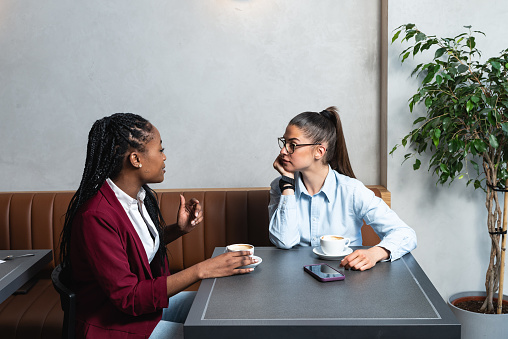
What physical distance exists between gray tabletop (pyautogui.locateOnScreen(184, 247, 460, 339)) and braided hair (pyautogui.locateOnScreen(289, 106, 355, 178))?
66 centimetres

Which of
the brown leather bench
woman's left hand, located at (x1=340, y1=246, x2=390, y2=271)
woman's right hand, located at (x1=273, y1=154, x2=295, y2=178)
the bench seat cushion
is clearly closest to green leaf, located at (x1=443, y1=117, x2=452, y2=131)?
the brown leather bench

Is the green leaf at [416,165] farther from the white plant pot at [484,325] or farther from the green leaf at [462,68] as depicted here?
the white plant pot at [484,325]

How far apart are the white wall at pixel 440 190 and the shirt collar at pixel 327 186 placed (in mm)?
856

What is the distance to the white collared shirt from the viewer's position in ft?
5.33

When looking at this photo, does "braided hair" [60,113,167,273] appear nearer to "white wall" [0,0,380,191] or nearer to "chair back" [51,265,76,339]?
"chair back" [51,265,76,339]

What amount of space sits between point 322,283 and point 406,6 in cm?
184

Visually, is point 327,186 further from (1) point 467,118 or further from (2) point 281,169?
(1) point 467,118

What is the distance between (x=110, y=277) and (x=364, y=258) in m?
0.76

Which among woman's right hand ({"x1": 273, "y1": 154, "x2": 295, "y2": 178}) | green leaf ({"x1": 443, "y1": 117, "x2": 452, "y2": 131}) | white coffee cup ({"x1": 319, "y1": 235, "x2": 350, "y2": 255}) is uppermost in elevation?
green leaf ({"x1": 443, "y1": 117, "x2": 452, "y2": 131})

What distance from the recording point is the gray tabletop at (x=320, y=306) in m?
1.13

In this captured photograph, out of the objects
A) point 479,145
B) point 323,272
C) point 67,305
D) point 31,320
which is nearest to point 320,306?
point 323,272

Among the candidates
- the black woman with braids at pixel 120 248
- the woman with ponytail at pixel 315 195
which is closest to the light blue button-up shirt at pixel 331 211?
the woman with ponytail at pixel 315 195

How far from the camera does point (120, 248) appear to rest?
57.9 inches

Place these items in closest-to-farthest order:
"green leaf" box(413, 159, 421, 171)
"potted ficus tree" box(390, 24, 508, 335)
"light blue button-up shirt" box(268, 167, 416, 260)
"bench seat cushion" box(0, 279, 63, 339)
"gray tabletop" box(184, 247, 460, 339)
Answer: "gray tabletop" box(184, 247, 460, 339), "light blue button-up shirt" box(268, 167, 416, 260), "bench seat cushion" box(0, 279, 63, 339), "potted ficus tree" box(390, 24, 508, 335), "green leaf" box(413, 159, 421, 171)
